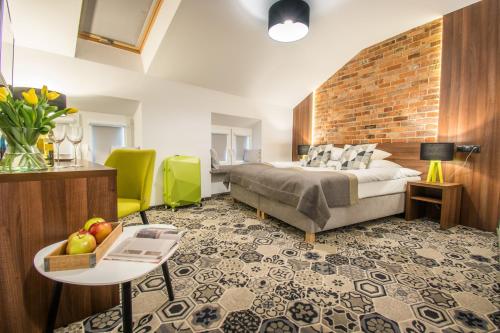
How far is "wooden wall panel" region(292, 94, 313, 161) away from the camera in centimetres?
464

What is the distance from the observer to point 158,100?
327 centimetres

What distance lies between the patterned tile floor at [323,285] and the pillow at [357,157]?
3.21ft

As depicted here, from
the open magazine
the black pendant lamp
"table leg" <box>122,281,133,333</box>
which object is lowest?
"table leg" <box>122,281,133,333</box>

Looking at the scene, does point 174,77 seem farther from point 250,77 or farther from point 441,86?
point 441,86

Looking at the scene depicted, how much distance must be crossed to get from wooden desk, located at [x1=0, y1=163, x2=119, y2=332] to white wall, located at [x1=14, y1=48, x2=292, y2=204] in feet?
7.25

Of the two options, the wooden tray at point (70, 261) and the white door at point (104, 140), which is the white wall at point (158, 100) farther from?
the wooden tray at point (70, 261)

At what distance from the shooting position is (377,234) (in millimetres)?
2314

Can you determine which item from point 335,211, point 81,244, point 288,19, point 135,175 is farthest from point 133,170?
point 288,19

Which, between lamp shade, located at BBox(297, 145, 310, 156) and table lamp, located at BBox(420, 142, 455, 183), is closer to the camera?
table lamp, located at BBox(420, 142, 455, 183)

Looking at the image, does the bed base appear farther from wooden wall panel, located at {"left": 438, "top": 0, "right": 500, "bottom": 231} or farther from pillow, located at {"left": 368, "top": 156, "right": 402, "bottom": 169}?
wooden wall panel, located at {"left": 438, "top": 0, "right": 500, "bottom": 231}

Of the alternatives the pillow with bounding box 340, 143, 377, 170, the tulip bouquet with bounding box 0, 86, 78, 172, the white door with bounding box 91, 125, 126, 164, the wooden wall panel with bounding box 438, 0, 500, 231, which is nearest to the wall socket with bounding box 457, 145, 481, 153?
the wooden wall panel with bounding box 438, 0, 500, 231

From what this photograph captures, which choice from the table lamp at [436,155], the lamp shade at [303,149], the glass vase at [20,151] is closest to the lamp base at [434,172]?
the table lamp at [436,155]

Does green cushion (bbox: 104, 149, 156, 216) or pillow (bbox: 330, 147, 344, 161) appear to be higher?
pillow (bbox: 330, 147, 344, 161)

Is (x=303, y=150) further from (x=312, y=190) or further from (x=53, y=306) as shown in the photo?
(x=53, y=306)
